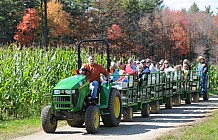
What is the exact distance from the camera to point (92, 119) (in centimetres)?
1209

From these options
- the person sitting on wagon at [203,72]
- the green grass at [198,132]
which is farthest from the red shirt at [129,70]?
the person sitting on wagon at [203,72]

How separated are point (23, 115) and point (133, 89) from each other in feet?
12.9

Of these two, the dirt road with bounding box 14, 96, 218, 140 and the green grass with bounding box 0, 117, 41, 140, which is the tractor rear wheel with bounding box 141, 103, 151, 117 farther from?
the green grass with bounding box 0, 117, 41, 140

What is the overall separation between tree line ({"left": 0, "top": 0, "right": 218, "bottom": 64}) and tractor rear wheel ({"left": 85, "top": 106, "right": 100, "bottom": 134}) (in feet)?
111

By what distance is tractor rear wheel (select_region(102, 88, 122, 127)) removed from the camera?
13172mm

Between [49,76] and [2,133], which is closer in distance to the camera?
[2,133]

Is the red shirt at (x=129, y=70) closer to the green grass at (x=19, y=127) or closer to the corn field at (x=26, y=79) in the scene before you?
the green grass at (x=19, y=127)

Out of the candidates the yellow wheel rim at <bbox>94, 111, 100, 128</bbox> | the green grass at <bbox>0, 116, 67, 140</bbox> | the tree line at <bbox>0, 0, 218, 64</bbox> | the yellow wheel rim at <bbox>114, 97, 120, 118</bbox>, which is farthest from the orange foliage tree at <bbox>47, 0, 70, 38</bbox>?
the yellow wheel rim at <bbox>94, 111, 100, 128</bbox>

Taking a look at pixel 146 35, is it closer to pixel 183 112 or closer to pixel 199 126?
pixel 183 112

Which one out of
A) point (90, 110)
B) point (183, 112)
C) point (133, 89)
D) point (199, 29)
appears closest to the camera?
point (90, 110)

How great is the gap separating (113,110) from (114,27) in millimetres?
43058

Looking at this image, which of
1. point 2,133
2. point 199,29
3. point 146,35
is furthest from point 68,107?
point 199,29

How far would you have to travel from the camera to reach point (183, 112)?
17578 millimetres

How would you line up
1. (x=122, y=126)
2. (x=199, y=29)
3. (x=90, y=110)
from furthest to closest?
1. (x=199, y=29)
2. (x=122, y=126)
3. (x=90, y=110)
